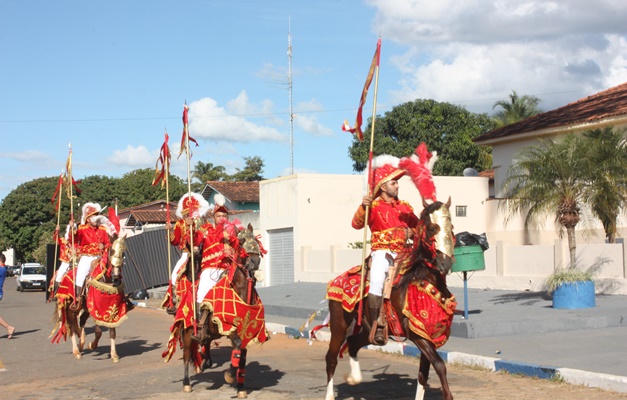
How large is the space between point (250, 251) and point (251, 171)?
69950 millimetres

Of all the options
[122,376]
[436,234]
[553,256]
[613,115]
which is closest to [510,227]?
[613,115]

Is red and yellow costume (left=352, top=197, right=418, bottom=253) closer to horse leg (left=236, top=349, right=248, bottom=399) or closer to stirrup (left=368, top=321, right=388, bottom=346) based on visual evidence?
stirrup (left=368, top=321, right=388, bottom=346)

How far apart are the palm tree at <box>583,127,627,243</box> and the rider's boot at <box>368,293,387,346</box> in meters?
11.3

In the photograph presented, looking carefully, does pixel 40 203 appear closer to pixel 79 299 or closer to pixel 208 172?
pixel 208 172

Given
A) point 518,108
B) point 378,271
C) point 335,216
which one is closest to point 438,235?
point 378,271

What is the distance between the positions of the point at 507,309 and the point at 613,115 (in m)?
11.7

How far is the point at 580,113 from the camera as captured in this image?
30.2m

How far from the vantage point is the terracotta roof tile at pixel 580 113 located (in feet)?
92.1

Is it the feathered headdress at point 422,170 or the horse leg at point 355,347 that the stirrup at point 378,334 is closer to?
the horse leg at point 355,347

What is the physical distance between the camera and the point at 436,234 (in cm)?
794

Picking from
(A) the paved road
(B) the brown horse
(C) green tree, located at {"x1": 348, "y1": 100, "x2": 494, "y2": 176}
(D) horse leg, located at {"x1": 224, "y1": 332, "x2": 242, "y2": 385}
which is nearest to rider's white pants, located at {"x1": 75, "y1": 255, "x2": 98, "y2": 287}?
(A) the paved road

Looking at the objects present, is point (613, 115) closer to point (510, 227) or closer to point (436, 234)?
point (510, 227)

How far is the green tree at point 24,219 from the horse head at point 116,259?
73.5m

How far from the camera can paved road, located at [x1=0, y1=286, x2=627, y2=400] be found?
1004 cm
